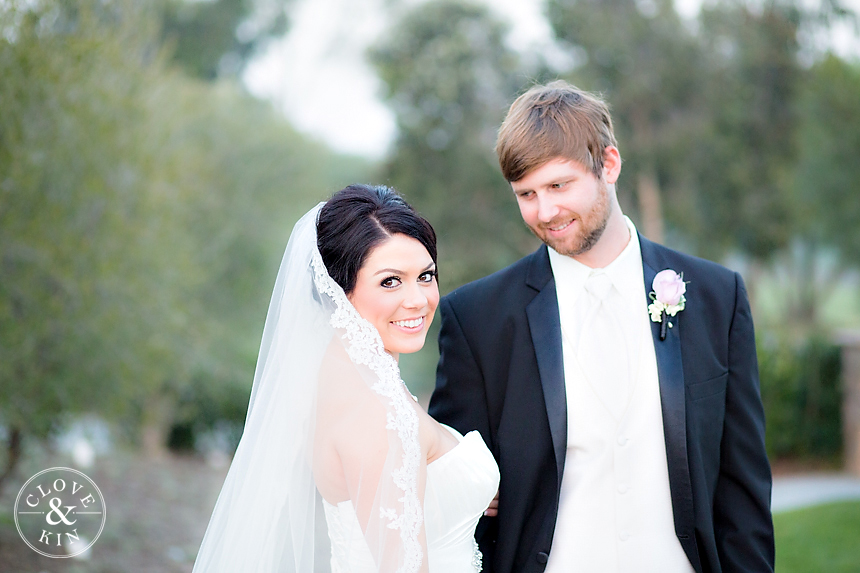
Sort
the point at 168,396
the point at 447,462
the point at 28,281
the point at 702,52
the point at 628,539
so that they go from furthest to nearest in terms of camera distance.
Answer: the point at 702,52 < the point at 168,396 < the point at 28,281 < the point at 628,539 < the point at 447,462

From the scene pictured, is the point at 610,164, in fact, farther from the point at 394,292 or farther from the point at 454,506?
the point at 454,506

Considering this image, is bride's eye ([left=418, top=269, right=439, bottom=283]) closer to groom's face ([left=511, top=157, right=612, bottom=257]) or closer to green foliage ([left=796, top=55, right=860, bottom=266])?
groom's face ([left=511, top=157, right=612, bottom=257])

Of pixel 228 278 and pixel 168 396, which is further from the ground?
pixel 228 278

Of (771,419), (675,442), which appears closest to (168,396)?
(771,419)

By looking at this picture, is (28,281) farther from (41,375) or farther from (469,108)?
(469,108)

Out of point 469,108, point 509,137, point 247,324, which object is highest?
point 469,108

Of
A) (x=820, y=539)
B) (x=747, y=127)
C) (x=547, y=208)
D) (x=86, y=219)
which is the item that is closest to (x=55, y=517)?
(x=86, y=219)

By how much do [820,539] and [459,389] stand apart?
5171mm

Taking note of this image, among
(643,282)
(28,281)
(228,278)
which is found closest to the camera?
(643,282)

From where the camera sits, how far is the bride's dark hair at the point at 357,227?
2.21m

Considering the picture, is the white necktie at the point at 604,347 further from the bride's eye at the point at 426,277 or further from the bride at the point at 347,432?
the bride's eye at the point at 426,277

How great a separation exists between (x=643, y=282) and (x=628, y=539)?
0.86 m

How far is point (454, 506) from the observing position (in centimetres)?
228

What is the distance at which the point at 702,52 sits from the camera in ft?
49.0
